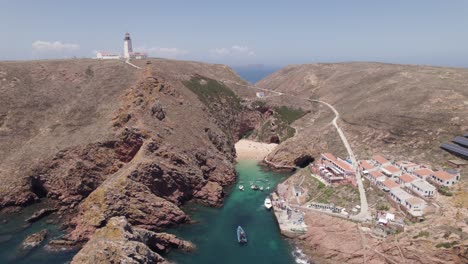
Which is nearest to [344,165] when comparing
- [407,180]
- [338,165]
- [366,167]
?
[338,165]

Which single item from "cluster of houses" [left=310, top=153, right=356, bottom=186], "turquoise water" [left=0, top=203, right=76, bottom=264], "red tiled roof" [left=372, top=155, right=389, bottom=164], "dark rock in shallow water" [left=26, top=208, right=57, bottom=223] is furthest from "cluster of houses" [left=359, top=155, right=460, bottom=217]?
"dark rock in shallow water" [left=26, top=208, right=57, bottom=223]

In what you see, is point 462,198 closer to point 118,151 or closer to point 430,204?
point 430,204

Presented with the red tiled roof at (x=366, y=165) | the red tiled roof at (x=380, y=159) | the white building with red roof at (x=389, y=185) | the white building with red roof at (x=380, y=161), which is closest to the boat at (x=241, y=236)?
the white building with red roof at (x=389, y=185)

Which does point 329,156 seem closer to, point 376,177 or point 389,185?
point 376,177

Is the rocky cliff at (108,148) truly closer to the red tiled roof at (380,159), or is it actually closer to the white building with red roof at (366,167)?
the white building with red roof at (366,167)

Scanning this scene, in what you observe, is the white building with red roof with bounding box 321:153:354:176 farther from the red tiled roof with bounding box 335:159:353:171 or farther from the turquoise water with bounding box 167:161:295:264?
the turquoise water with bounding box 167:161:295:264

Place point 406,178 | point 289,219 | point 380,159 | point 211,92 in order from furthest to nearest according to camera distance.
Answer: point 211,92
point 380,159
point 406,178
point 289,219

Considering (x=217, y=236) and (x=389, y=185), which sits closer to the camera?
(x=217, y=236)
